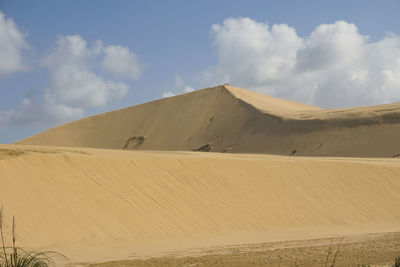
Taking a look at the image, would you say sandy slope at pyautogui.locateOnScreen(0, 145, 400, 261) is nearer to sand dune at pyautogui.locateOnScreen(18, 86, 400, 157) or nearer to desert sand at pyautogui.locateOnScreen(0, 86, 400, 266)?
desert sand at pyautogui.locateOnScreen(0, 86, 400, 266)

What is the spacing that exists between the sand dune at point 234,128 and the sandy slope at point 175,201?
1834 centimetres

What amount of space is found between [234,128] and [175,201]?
33.9 meters

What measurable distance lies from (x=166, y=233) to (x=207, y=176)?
420cm

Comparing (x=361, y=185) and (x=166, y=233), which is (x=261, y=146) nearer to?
(x=361, y=185)

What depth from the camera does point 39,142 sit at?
58.0 metres

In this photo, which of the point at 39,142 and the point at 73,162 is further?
the point at 39,142

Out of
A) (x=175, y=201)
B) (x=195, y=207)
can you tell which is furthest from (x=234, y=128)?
(x=175, y=201)

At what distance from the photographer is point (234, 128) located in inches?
1927

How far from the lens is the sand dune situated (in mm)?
39000

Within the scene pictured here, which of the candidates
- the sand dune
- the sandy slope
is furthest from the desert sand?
the sand dune

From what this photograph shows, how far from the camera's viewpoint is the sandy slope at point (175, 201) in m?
12.4

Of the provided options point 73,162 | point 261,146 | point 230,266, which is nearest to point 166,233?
point 73,162

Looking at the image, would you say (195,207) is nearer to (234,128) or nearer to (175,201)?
(175,201)

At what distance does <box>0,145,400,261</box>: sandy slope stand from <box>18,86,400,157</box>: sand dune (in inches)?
722
